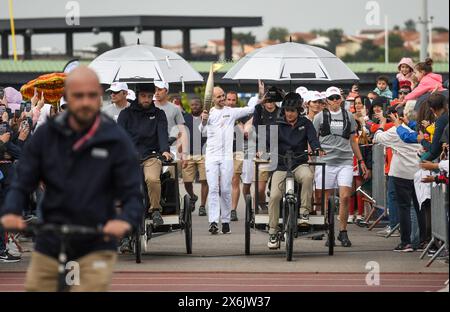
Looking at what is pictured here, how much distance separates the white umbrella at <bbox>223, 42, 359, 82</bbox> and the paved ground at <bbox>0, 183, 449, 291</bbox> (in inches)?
88.4

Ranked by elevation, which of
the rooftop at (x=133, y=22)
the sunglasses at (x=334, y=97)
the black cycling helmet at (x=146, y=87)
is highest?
the rooftop at (x=133, y=22)

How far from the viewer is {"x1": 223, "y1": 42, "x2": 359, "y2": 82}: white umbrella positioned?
18031mm

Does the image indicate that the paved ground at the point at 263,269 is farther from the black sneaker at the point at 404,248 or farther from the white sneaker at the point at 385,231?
the white sneaker at the point at 385,231

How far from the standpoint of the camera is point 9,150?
637 inches

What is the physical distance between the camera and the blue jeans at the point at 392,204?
1778 cm

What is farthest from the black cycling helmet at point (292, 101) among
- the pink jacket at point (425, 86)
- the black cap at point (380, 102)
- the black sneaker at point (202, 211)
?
the black sneaker at point (202, 211)

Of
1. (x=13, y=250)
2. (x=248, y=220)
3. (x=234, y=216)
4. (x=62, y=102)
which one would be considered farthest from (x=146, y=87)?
(x=234, y=216)

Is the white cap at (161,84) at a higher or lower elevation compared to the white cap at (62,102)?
higher

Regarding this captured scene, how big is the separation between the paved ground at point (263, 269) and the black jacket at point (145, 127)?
1.37m

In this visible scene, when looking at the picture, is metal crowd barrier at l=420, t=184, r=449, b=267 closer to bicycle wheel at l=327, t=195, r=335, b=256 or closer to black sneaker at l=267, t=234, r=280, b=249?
bicycle wheel at l=327, t=195, r=335, b=256

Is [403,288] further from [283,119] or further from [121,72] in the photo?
[121,72]

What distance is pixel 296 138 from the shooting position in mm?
16391

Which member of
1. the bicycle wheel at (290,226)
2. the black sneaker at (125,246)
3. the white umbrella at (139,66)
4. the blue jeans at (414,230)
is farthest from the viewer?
the white umbrella at (139,66)
